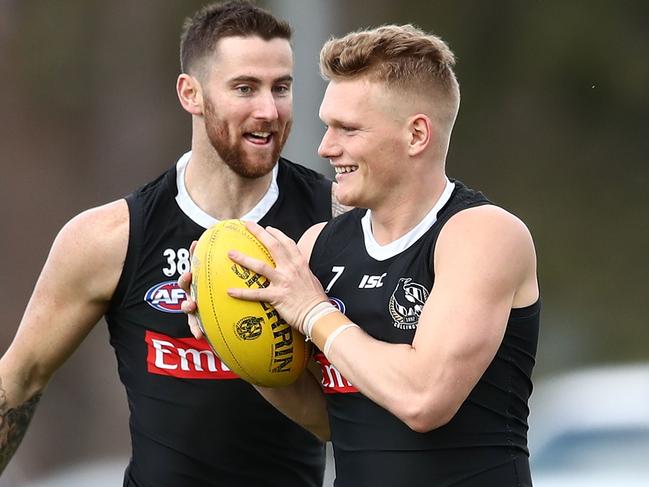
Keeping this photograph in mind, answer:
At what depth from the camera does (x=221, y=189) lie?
4.36m

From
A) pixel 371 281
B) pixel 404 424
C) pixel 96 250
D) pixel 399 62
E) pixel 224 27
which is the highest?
pixel 224 27

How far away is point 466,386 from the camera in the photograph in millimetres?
3002

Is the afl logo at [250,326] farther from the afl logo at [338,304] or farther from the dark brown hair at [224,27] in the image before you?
the dark brown hair at [224,27]

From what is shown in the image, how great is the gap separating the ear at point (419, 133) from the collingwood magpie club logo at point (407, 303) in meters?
0.38

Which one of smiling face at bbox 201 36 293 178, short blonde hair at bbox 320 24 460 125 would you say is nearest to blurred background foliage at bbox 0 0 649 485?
smiling face at bbox 201 36 293 178

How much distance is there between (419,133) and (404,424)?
82 centimetres

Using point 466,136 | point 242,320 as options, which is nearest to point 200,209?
point 242,320

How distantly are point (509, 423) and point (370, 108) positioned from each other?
96 cm

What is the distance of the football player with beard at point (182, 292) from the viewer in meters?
4.22

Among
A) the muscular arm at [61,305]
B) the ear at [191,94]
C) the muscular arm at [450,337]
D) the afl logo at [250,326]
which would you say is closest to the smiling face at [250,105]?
the ear at [191,94]

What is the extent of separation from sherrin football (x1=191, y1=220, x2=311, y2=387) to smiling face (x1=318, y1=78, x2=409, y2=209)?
1.14ft

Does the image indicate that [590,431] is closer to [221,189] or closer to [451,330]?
[221,189]

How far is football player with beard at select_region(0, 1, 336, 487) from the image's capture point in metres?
4.22

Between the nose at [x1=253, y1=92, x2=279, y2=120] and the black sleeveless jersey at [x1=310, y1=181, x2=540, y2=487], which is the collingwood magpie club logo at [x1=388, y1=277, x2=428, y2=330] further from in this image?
the nose at [x1=253, y1=92, x2=279, y2=120]
